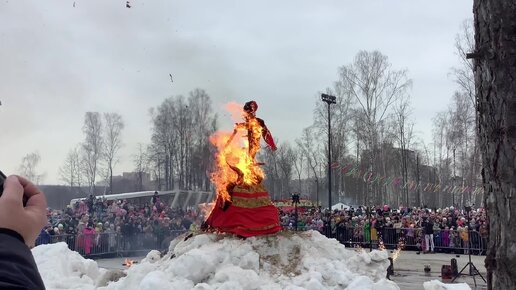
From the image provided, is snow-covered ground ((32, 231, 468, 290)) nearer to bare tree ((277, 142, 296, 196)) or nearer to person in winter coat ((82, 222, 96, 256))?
person in winter coat ((82, 222, 96, 256))

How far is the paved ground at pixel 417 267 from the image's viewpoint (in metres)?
14.6

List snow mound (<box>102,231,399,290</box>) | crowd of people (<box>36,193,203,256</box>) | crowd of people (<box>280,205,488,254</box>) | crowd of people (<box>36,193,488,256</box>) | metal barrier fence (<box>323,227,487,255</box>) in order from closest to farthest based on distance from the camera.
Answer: snow mound (<box>102,231,399,290</box>) → crowd of people (<box>36,193,203,256</box>) → crowd of people (<box>36,193,488,256</box>) → metal barrier fence (<box>323,227,487,255</box>) → crowd of people (<box>280,205,488,254</box>)

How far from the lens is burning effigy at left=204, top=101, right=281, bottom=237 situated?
35.4 feet

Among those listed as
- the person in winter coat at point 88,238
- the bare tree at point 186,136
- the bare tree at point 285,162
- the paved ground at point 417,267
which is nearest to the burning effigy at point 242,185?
the paved ground at point 417,267

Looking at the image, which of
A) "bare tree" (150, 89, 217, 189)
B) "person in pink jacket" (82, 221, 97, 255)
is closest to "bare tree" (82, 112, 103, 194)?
"bare tree" (150, 89, 217, 189)

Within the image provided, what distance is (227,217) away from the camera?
1096 cm

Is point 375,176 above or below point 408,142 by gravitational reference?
below

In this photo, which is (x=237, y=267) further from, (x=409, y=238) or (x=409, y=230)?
(x=409, y=238)

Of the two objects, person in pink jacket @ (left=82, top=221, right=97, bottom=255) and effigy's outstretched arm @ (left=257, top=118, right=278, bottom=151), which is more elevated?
effigy's outstretched arm @ (left=257, top=118, right=278, bottom=151)

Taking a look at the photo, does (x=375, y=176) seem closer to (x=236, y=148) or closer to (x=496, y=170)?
(x=236, y=148)

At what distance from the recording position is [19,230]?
1319 mm

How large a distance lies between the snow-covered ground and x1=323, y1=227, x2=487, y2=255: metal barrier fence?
11.0m

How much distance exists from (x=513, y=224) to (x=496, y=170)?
0.27m

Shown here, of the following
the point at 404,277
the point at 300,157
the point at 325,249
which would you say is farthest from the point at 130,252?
the point at 300,157
